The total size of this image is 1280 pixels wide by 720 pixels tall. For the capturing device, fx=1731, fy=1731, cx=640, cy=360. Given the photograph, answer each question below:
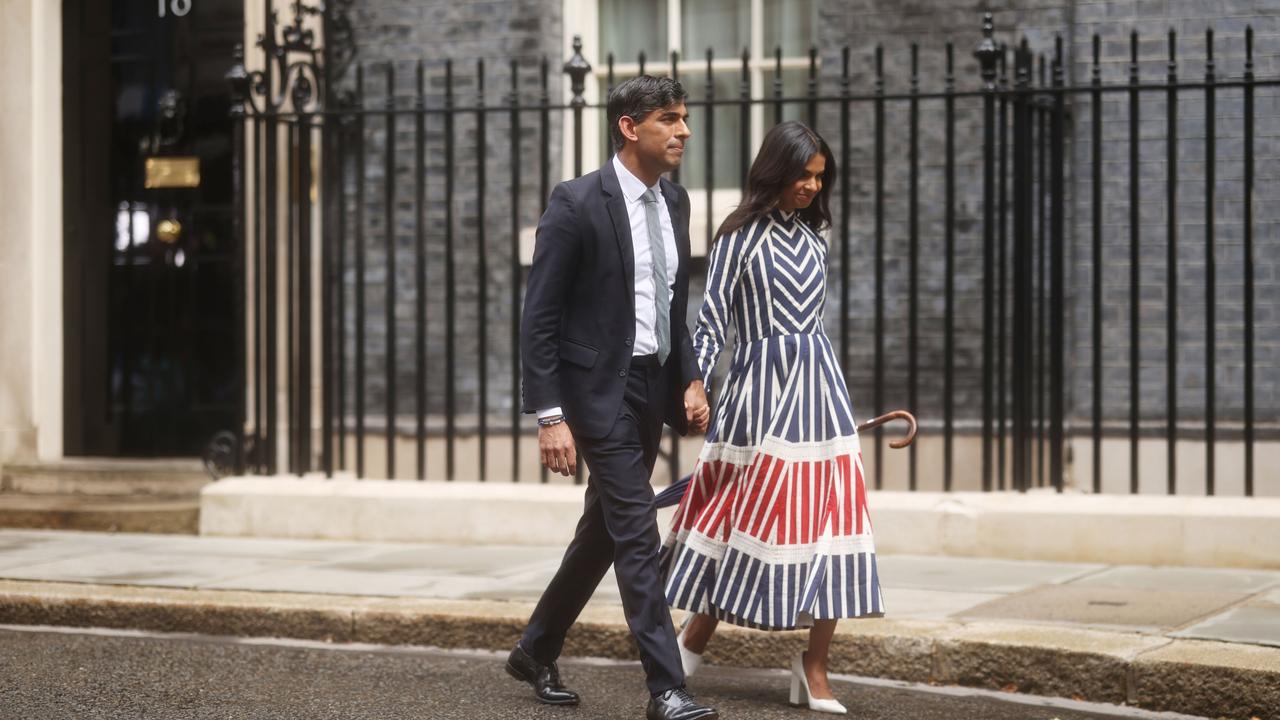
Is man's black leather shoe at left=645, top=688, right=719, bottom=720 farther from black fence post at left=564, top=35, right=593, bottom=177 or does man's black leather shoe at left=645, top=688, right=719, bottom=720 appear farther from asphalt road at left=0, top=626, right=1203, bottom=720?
black fence post at left=564, top=35, right=593, bottom=177

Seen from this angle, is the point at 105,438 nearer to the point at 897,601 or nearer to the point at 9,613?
the point at 9,613

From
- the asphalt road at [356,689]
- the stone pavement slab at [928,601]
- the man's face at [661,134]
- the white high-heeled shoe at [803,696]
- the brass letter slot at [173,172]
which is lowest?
the asphalt road at [356,689]

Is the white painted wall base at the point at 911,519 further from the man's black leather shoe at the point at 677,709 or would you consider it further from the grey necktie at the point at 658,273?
the man's black leather shoe at the point at 677,709

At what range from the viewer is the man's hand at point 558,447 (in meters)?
4.70

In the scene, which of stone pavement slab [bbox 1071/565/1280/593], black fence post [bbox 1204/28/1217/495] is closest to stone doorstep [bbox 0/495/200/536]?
stone pavement slab [bbox 1071/565/1280/593]

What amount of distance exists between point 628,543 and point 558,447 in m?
0.32

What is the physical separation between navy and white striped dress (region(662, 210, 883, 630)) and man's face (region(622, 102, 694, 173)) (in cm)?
35

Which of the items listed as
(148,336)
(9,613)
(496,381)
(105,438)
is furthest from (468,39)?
(9,613)

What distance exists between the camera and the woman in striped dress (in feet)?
15.9

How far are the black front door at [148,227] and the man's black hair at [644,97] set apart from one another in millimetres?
5808

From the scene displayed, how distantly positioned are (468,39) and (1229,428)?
4.67 meters

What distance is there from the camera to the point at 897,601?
20.7 feet

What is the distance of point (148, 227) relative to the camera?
10.2m

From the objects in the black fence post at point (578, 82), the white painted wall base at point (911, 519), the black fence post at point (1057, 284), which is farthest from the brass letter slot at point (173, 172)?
the black fence post at point (1057, 284)
